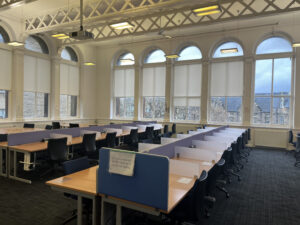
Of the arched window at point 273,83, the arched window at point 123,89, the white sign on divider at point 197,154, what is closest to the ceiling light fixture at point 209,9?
the white sign on divider at point 197,154

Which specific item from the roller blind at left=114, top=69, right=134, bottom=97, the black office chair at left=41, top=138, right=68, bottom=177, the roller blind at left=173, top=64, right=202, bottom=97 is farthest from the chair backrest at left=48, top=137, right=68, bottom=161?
the roller blind at left=114, top=69, right=134, bottom=97

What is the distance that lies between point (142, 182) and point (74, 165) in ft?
3.92

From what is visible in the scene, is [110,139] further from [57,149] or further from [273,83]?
[273,83]

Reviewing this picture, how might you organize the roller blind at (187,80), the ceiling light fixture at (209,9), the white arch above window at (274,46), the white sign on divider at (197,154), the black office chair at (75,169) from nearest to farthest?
the black office chair at (75,169)
the white sign on divider at (197,154)
the ceiling light fixture at (209,9)
the white arch above window at (274,46)
the roller blind at (187,80)

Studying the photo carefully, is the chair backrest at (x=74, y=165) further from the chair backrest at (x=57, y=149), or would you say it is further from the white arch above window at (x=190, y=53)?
the white arch above window at (x=190, y=53)

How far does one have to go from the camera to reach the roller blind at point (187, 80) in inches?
384

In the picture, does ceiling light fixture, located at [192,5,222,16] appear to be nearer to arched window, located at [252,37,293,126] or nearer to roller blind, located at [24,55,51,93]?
arched window, located at [252,37,293,126]

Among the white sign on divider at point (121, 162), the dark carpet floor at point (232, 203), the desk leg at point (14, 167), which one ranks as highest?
the white sign on divider at point (121, 162)

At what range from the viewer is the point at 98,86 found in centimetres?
1198

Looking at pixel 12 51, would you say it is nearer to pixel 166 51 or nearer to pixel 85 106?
pixel 85 106

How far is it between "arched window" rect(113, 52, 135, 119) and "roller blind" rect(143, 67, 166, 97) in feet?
2.37

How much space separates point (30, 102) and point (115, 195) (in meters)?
8.52

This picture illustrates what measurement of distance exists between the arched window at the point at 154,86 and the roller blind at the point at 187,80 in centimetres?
62

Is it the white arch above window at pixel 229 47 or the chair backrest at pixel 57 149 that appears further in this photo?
the white arch above window at pixel 229 47
